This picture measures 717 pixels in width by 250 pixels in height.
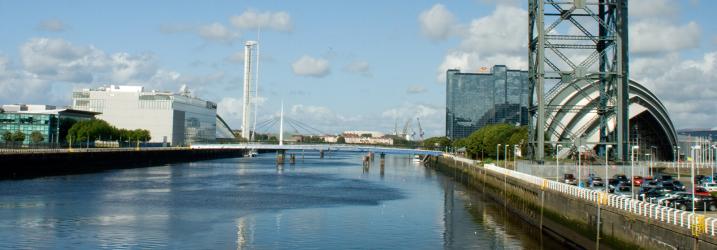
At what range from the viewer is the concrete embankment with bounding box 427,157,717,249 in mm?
21859

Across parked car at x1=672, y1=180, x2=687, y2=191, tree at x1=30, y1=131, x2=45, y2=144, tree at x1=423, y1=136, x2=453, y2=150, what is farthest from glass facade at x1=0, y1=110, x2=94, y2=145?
parked car at x1=672, y1=180, x2=687, y2=191

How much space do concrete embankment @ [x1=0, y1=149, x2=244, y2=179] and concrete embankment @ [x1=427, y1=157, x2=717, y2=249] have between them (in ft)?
140

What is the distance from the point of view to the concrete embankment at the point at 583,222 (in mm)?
21859

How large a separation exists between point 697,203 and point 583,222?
176 inches

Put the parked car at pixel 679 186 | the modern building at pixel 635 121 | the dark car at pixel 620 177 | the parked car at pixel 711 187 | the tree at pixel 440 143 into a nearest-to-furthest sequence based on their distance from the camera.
Result: the parked car at pixel 711 187
the parked car at pixel 679 186
the dark car at pixel 620 177
the modern building at pixel 635 121
the tree at pixel 440 143

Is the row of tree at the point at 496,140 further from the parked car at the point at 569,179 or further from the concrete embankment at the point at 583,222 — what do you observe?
the concrete embankment at the point at 583,222

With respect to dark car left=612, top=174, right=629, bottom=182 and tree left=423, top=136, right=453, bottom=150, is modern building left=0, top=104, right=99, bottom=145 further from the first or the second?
tree left=423, top=136, right=453, bottom=150

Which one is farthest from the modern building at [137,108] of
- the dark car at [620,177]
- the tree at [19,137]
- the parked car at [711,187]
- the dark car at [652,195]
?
the dark car at [652,195]

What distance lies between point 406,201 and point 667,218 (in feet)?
98.6

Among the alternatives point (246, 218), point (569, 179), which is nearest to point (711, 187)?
point (569, 179)

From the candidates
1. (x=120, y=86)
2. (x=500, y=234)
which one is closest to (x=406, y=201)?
(x=500, y=234)

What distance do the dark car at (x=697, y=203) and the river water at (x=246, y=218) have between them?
563cm

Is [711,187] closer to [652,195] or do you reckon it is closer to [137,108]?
[652,195]

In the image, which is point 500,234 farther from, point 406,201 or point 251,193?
point 251,193
